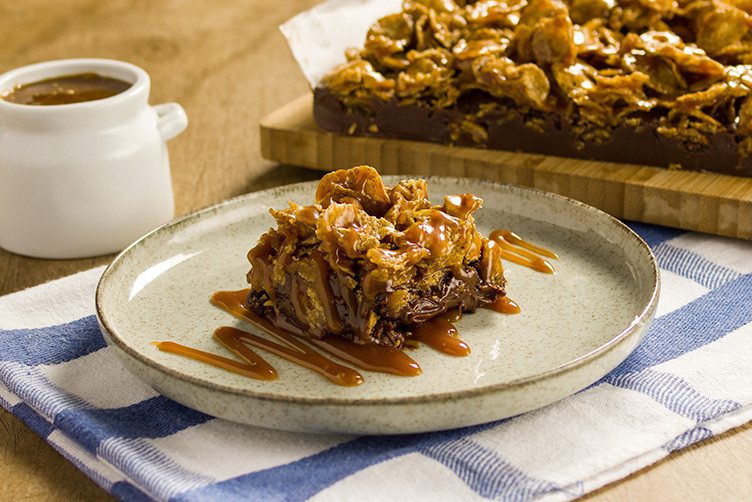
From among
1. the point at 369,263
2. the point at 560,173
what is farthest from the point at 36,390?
the point at 560,173

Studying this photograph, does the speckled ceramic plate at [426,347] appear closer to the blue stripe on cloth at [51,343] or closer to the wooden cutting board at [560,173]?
the blue stripe on cloth at [51,343]

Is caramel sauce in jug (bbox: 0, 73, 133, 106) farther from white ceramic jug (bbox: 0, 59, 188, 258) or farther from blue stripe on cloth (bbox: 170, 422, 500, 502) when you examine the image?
blue stripe on cloth (bbox: 170, 422, 500, 502)

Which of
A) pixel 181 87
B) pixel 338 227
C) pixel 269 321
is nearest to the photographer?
pixel 338 227

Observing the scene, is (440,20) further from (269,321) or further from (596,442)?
(596,442)

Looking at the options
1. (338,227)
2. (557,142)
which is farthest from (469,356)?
(557,142)

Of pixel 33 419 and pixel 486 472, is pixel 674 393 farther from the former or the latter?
pixel 33 419

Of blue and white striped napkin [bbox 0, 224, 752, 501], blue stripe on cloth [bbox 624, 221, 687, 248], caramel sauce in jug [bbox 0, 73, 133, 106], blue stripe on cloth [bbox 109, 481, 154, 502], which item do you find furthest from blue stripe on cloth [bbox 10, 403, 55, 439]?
blue stripe on cloth [bbox 624, 221, 687, 248]

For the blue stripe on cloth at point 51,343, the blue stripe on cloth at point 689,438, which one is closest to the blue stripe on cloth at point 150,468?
the blue stripe on cloth at point 51,343
